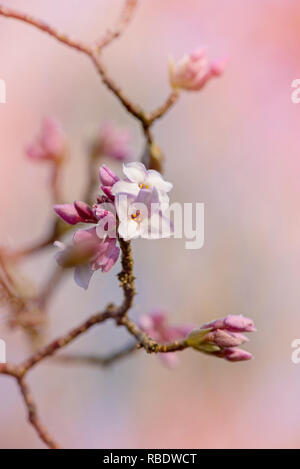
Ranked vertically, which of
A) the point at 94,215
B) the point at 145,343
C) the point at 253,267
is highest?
the point at 253,267

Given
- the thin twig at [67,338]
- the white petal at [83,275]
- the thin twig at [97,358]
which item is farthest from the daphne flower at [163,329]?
the white petal at [83,275]

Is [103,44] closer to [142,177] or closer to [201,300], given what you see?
[142,177]

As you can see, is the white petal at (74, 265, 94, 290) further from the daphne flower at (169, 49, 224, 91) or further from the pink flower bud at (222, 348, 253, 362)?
the daphne flower at (169, 49, 224, 91)

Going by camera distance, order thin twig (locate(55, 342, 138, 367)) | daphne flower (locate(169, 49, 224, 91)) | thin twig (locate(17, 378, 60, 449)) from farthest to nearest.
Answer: thin twig (locate(55, 342, 138, 367)) < daphne flower (locate(169, 49, 224, 91)) < thin twig (locate(17, 378, 60, 449))

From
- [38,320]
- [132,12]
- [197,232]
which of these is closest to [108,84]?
[132,12]

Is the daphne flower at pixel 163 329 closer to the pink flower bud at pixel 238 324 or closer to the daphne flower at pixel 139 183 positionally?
the pink flower bud at pixel 238 324

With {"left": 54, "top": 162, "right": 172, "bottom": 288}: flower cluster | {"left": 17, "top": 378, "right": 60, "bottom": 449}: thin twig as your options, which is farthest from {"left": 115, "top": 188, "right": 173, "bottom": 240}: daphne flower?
{"left": 17, "top": 378, "right": 60, "bottom": 449}: thin twig

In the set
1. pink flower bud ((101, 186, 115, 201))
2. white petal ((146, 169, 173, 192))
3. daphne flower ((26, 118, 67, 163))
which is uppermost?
daphne flower ((26, 118, 67, 163))
